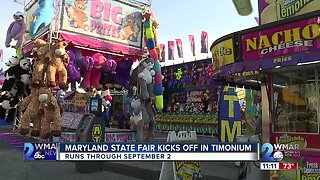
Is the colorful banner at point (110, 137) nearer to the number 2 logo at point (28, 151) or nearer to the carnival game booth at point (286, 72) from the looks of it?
the carnival game booth at point (286, 72)

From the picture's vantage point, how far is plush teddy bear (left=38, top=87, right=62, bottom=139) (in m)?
8.95

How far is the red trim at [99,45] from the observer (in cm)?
1011

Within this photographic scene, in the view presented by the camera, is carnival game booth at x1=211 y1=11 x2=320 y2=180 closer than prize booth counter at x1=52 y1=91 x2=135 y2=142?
Yes

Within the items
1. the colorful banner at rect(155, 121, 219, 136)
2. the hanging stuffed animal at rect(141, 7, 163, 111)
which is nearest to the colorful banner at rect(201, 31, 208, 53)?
the colorful banner at rect(155, 121, 219, 136)

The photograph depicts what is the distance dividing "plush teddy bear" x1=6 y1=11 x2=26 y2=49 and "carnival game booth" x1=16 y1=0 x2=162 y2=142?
0.33 metres

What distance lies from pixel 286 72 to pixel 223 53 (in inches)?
45.1

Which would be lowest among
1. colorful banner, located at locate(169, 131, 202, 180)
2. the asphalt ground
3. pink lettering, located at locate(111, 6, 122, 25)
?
the asphalt ground

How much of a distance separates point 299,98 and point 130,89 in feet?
25.8

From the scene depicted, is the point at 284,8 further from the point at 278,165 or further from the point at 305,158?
the point at 278,165

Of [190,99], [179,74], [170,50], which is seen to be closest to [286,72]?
[190,99]

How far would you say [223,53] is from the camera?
18.7 ft

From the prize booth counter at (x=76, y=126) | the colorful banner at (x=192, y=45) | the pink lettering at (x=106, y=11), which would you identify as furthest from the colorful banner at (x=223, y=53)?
the colorful banner at (x=192, y=45)

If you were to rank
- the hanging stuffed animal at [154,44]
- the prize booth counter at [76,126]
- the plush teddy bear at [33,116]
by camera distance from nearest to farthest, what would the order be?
the plush teddy bear at [33,116], the prize booth counter at [76,126], the hanging stuffed animal at [154,44]

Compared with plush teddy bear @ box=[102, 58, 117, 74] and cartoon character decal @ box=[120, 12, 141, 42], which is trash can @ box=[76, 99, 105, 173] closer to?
plush teddy bear @ box=[102, 58, 117, 74]
